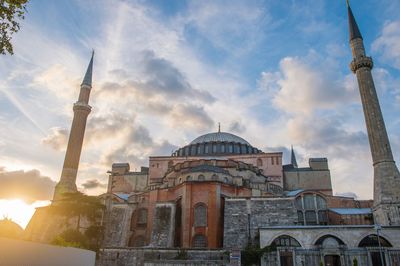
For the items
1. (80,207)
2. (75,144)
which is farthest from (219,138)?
(80,207)

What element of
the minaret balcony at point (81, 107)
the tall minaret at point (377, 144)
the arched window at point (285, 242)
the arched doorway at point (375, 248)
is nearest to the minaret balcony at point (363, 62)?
the tall minaret at point (377, 144)

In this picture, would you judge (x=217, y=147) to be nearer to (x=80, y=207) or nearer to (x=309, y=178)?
(x=309, y=178)

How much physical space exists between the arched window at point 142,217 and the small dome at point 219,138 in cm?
1189

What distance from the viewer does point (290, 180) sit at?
1334 inches

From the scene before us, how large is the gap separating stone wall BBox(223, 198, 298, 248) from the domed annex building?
0.22 ft

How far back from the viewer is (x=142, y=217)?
26.7m

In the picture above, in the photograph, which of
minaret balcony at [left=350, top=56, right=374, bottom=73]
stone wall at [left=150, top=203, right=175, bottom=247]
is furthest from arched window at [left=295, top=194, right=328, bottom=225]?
minaret balcony at [left=350, top=56, right=374, bottom=73]

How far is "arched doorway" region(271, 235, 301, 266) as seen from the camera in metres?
18.2

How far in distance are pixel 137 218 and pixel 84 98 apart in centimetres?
1380

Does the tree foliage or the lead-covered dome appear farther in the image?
the lead-covered dome

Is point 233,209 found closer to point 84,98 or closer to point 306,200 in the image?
point 306,200

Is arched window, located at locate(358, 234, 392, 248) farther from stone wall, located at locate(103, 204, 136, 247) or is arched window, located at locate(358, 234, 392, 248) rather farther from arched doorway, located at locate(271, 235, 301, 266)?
stone wall, located at locate(103, 204, 136, 247)

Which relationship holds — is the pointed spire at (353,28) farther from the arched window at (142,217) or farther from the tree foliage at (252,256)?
the arched window at (142,217)

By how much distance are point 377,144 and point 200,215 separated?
45.4 ft
